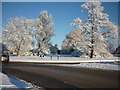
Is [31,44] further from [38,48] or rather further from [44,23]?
[44,23]

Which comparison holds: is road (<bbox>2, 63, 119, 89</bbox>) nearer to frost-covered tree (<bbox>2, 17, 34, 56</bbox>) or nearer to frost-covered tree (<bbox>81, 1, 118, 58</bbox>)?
frost-covered tree (<bbox>81, 1, 118, 58</bbox>)

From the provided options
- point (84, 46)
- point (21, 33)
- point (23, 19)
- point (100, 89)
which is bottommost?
point (100, 89)

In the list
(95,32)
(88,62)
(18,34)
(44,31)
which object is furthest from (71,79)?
(44,31)

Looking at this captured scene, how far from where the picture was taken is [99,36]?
38531mm

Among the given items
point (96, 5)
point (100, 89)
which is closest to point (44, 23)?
point (96, 5)

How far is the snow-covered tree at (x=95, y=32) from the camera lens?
129 feet

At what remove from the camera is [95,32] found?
39.0 meters

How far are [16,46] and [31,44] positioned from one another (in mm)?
4457

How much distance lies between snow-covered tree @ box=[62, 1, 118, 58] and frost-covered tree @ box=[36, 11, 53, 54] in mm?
12749

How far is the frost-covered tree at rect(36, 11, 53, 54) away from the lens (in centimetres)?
5162

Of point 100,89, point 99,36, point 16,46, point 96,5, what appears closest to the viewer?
point 100,89

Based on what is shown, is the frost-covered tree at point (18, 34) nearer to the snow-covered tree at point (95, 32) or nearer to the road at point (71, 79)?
the snow-covered tree at point (95, 32)

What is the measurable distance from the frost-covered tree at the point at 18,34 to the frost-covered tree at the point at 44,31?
2290 mm

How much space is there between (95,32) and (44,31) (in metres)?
17.6
